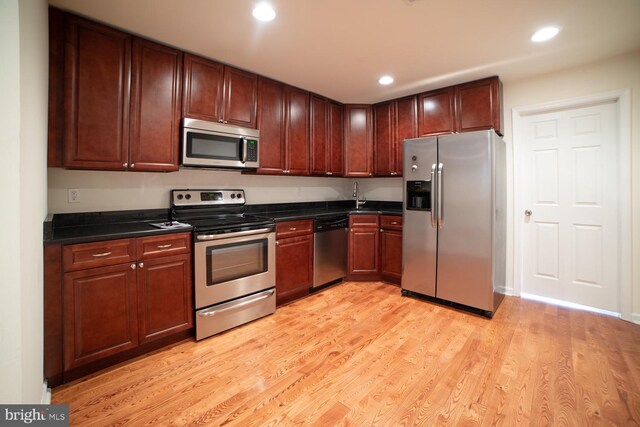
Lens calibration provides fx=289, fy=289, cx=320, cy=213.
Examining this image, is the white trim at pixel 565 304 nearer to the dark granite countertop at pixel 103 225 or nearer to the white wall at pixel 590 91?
the white wall at pixel 590 91

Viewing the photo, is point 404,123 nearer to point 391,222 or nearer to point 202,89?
point 391,222

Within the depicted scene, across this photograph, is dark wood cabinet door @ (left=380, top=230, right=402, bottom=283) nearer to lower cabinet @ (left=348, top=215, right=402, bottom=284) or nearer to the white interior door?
lower cabinet @ (left=348, top=215, right=402, bottom=284)

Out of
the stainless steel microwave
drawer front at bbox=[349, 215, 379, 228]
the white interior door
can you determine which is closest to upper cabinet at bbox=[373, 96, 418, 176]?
drawer front at bbox=[349, 215, 379, 228]

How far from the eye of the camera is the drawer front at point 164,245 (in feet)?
6.69

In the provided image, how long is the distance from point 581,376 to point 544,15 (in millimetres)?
2446

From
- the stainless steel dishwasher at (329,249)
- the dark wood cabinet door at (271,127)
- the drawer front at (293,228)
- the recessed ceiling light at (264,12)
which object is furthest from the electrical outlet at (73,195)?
the stainless steel dishwasher at (329,249)

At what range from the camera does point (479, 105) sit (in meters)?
3.10

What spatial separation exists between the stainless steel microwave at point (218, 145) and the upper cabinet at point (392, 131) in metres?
1.78

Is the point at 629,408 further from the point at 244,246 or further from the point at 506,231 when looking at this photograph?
the point at 244,246

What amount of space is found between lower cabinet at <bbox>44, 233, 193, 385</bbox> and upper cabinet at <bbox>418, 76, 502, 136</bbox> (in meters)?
2.96

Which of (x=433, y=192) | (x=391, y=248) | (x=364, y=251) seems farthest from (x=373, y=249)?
(x=433, y=192)

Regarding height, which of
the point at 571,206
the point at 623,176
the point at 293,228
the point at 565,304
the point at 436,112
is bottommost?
the point at 565,304

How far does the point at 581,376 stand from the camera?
1870 millimetres

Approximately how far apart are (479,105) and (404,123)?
2.88 feet
